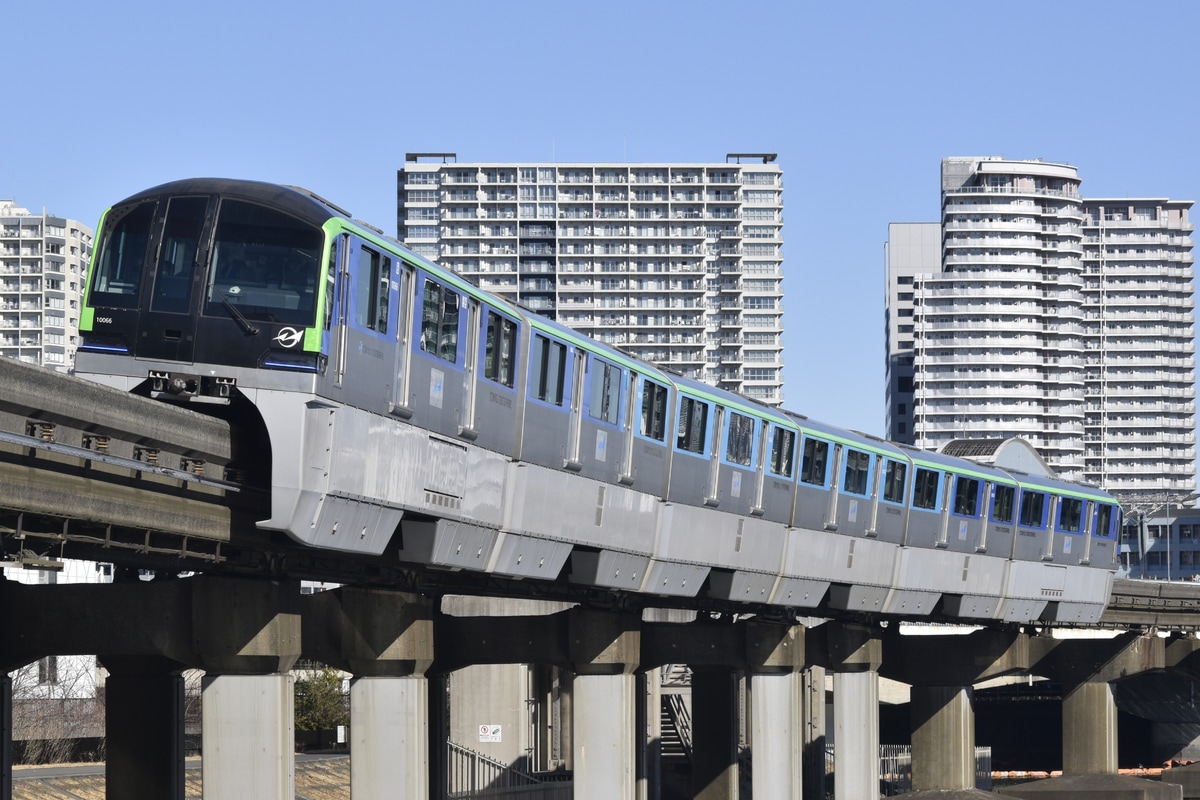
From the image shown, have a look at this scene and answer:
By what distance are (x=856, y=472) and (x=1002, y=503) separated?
30.3 feet

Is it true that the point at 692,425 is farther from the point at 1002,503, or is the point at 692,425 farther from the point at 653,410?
the point at 1002,503

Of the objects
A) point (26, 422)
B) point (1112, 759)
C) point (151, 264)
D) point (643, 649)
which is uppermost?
point (151, 264)

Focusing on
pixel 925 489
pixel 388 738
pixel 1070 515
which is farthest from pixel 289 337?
pixel 1070 515

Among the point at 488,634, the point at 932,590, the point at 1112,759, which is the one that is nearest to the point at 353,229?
the point at 488,634

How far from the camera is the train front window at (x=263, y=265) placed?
2256 centimetres

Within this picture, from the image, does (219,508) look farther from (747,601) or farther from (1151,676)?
(1151,676)

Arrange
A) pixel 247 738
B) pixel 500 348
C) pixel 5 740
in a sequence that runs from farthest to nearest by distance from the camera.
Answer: pixel 500 348 < pixel 5 740 < pixel 247 738

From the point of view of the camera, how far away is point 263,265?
23047 mm

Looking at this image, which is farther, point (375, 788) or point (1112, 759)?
point (1112, 759)

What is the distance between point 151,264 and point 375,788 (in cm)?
1078

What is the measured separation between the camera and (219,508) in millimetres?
22797

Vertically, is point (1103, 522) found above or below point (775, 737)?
above

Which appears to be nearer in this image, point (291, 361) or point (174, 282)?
point (291, 361)

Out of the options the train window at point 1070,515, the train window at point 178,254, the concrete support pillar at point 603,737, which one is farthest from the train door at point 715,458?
the train window at point 1070,515
